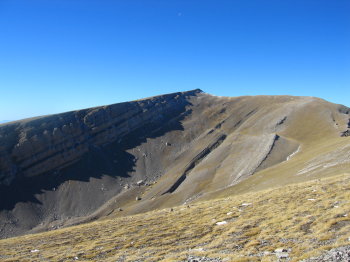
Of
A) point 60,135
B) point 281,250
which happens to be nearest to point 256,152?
point 281,250

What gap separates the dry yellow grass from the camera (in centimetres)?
1598

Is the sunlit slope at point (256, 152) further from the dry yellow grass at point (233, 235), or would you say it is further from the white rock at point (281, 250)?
the white rock at point (281, 250)

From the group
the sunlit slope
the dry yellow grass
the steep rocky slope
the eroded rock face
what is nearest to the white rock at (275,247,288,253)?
the dry yellow grass

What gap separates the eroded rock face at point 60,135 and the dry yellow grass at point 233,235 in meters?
114

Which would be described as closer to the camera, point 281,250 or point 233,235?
point 281,250

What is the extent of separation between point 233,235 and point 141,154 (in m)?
130

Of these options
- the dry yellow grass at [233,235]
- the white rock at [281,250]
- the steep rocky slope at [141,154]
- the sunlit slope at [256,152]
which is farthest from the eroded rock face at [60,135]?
the white rock at [281,250]

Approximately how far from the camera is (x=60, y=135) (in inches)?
5674

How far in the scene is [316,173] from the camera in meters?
53.7

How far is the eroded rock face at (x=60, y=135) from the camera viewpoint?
420 ft

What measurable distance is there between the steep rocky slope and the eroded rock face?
0.48m

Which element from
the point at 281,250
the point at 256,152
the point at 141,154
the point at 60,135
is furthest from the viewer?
the point at 141,154

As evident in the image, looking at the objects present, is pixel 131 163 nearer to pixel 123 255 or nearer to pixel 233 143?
pixel 233 143

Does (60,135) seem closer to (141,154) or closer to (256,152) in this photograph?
(141,154)
